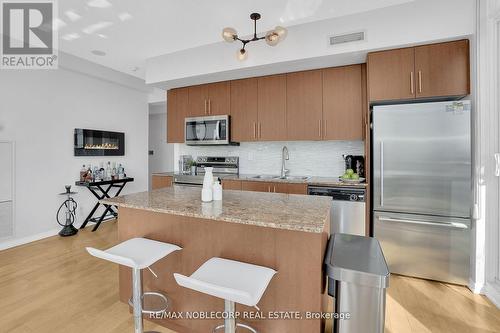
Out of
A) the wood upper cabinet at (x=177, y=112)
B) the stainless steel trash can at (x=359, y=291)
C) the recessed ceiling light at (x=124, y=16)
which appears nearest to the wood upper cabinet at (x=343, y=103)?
the stainless steel trash can at (x=359, y=291)

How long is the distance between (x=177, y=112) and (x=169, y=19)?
163 centimetres

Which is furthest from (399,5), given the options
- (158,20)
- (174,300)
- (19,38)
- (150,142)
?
(150,142)

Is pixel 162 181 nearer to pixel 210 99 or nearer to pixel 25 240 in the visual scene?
pixel 210 99

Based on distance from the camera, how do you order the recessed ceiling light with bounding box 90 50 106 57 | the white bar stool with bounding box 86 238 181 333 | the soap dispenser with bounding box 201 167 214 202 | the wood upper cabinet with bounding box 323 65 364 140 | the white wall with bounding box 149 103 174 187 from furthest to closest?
1. the white wall with bounding box 149 103 174 187
2. the recessed ceiling light with bounding box 90 50 106 57
3. the wood upper cabinet with bounding box 323 65 364 140
4. the soap dispenser with bounding box 201 167 214 202
5. the white bar stool with bounding box 86 238 181 333

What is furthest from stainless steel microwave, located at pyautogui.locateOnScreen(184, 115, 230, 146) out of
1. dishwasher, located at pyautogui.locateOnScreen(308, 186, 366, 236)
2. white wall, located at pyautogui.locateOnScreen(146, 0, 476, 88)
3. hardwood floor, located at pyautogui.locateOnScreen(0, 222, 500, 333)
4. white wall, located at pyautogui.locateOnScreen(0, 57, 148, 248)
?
hardwood floor, located at pyautogui.locateOnScreen(0, 222, 500, 333)

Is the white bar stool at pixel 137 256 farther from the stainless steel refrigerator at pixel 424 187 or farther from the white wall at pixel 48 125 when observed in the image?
the white wall at pixel 48 125

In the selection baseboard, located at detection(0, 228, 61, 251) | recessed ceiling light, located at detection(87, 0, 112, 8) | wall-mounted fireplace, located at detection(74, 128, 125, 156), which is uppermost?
recessed ceiling light, located at detection(87, 0, 112, 8)

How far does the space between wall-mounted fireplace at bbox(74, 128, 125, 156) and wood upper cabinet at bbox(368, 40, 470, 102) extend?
14.1 feet

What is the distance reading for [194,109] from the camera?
13.1 ft

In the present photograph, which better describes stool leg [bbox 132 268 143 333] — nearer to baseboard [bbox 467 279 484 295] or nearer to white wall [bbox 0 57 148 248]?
baseboard [bbox 467 279 484 295]

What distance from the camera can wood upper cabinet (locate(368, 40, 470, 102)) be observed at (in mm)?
2422

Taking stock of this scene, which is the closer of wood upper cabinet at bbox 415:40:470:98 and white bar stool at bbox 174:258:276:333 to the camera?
white bar stool at bbox 174:258:276:333

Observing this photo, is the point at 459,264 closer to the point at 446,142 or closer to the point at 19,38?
the point at 446,142

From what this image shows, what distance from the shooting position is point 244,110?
365cm
